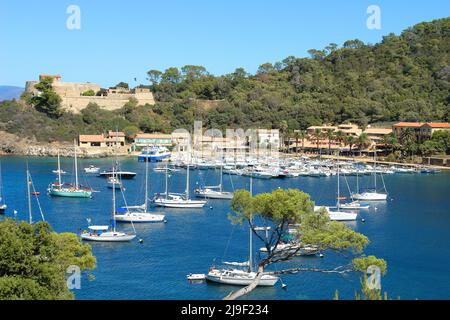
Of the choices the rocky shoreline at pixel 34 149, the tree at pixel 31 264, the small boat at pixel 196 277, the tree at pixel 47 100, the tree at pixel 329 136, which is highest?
the tree at pixel 47 100

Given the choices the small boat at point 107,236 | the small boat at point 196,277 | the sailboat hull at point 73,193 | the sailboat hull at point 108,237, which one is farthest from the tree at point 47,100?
the small boat at point 196,277

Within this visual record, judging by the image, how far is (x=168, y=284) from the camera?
1839 centimetres

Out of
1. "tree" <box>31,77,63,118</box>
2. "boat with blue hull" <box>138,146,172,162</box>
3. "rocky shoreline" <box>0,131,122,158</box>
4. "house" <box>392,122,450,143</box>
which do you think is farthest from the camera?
"tree" <box>31,77,63,118</box>

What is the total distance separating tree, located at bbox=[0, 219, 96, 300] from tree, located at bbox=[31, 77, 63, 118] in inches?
2393

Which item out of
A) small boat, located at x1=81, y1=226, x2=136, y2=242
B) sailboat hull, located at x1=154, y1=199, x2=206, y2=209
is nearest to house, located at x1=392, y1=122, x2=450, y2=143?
sailboat hull, located at x1=154, y1=199, x2=206, y2=209

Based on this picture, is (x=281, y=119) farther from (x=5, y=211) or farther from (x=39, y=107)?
(x=5, y=211)

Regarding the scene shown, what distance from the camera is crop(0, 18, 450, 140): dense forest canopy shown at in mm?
69250

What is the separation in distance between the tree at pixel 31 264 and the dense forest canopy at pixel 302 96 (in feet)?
185

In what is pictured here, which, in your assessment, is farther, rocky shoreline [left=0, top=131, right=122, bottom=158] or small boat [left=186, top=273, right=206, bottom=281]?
rocky shoreline [left=0, top=131, right=122, bottom=158]

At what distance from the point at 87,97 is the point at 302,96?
27.6 metres

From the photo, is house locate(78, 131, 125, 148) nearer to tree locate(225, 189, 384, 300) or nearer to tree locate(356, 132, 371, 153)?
tree locate(356, 132, 371, 153)

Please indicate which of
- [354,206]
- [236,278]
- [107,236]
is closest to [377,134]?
[354,206]

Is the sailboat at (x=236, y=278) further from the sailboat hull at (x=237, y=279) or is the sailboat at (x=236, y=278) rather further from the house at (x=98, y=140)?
the house at (x=98, y=140)

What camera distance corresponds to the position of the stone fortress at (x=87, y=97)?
73.4m
